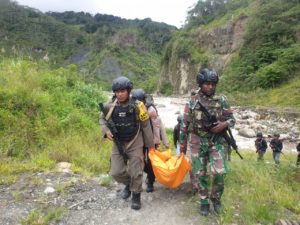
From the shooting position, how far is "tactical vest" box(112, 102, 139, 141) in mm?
4121

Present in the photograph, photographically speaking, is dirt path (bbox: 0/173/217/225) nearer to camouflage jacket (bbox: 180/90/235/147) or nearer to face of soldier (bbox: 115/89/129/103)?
camouflage jacket (bbox: 180/90/235/147)

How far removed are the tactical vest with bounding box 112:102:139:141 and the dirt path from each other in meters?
0.96

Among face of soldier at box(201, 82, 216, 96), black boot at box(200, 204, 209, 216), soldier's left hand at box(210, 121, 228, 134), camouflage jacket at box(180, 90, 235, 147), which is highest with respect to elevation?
face of soldier at box(201, 82, 216, 96)

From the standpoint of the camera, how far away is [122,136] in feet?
13.9

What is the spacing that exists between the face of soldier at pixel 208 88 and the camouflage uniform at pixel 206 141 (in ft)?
0.16

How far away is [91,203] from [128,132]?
1.12 meters

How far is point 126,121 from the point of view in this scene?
4.15 metres

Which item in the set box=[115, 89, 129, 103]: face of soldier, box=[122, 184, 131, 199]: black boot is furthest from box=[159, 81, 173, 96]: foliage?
box=[115, 89, 129, 103]: face of soldier

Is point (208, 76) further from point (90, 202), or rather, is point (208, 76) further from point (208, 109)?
point (90, 202)

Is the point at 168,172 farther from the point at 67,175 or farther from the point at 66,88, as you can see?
the point at 66,88

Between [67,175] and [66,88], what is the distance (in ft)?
13.7

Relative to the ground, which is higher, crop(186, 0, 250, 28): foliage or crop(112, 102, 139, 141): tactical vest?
crop(186, 0, 250, 28): foliage

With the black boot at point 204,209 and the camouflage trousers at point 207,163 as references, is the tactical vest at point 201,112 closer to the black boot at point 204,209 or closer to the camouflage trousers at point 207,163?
the camouflage trousers at point 207,163

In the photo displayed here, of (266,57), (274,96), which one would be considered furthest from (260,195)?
(266,57)
